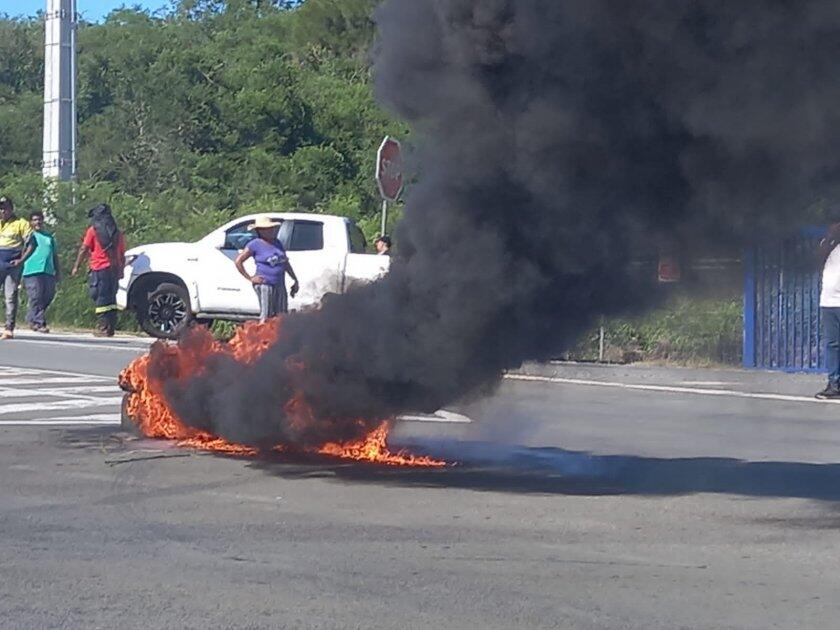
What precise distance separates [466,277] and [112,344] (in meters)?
13.2

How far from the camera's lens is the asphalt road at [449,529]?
6.37m

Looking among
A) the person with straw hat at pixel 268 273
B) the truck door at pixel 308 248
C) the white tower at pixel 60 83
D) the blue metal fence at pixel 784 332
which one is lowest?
the blue metal fence at pixel 784 332

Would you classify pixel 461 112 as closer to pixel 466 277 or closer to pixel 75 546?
pixel 466 277

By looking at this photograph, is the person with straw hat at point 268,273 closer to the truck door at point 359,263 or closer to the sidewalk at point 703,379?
the truck door at point 359,263

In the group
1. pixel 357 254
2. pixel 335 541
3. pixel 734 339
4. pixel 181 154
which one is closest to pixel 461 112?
pixel 335 541

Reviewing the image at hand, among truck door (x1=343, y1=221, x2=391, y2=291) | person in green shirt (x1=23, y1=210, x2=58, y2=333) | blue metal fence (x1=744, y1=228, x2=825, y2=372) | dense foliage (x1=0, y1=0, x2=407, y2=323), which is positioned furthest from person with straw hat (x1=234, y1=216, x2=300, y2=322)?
dense foliage (x1=0, y1=0, x2=407, y2=323)

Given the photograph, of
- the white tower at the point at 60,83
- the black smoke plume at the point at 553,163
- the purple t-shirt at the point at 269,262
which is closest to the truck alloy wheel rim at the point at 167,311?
the purple t-shirt at the point at 269,262

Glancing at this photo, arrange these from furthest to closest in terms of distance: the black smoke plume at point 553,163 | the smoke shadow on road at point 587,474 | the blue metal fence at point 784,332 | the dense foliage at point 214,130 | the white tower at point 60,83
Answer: the dense foliage at point 214,130 → the white tower at point 60,83 → the blue metal fence at point 784,332 → the smoke shadow on road at point 587,474 → the black smoke plume at point 553,163

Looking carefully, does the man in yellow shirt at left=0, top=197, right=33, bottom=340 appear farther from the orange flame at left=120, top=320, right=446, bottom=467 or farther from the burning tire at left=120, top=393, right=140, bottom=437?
the orange flame at left=120, top=320, right=446, bottom=467

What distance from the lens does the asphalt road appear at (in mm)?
6367

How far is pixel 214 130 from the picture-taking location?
125 feet

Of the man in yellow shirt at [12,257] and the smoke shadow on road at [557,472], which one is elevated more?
the man in yellow shirt at [12,257]

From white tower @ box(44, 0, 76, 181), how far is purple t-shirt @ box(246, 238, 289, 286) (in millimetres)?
9979

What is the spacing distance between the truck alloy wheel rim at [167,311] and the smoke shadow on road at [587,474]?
12.4m
